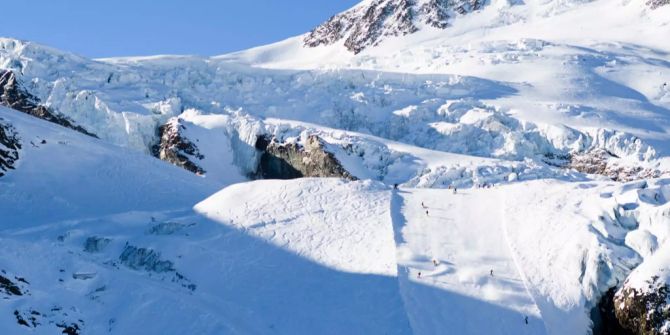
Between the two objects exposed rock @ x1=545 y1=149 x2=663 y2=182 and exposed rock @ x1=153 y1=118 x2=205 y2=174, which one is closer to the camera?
exposed rock @ x1=545 y1=149 x2=663 y2=182

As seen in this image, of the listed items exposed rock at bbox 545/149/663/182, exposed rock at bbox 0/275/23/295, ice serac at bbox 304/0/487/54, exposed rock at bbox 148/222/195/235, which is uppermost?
ice serac at bbox 304/0/487/54

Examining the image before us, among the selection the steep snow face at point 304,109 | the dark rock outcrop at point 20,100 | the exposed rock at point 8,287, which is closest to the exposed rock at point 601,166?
the steep snow face at point 304,109

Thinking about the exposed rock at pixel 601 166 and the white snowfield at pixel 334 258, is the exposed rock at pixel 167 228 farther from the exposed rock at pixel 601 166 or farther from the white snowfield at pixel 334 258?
the exposed rock at pixel 601 166

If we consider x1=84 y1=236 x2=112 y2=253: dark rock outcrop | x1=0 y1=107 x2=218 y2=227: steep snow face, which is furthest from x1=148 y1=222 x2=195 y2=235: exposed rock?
x1=0 y1=107 x2=218 y2=227: steep snow face

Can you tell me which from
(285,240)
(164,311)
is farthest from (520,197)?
(164,311)

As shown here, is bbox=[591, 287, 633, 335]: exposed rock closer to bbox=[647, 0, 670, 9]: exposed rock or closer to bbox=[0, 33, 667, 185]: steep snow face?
bbox=[0, 33, 667, 185]: steep snow face

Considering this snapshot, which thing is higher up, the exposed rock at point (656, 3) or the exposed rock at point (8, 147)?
the exposed rock at point (656, 3)

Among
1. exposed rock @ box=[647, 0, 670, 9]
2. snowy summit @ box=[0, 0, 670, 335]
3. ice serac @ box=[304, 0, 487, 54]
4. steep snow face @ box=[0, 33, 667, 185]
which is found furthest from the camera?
ice serac @ box=[304, 0, 487, 54]

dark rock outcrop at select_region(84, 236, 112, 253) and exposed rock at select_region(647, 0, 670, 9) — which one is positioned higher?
exposed rock at select_region(647, 0, 670, 9)
